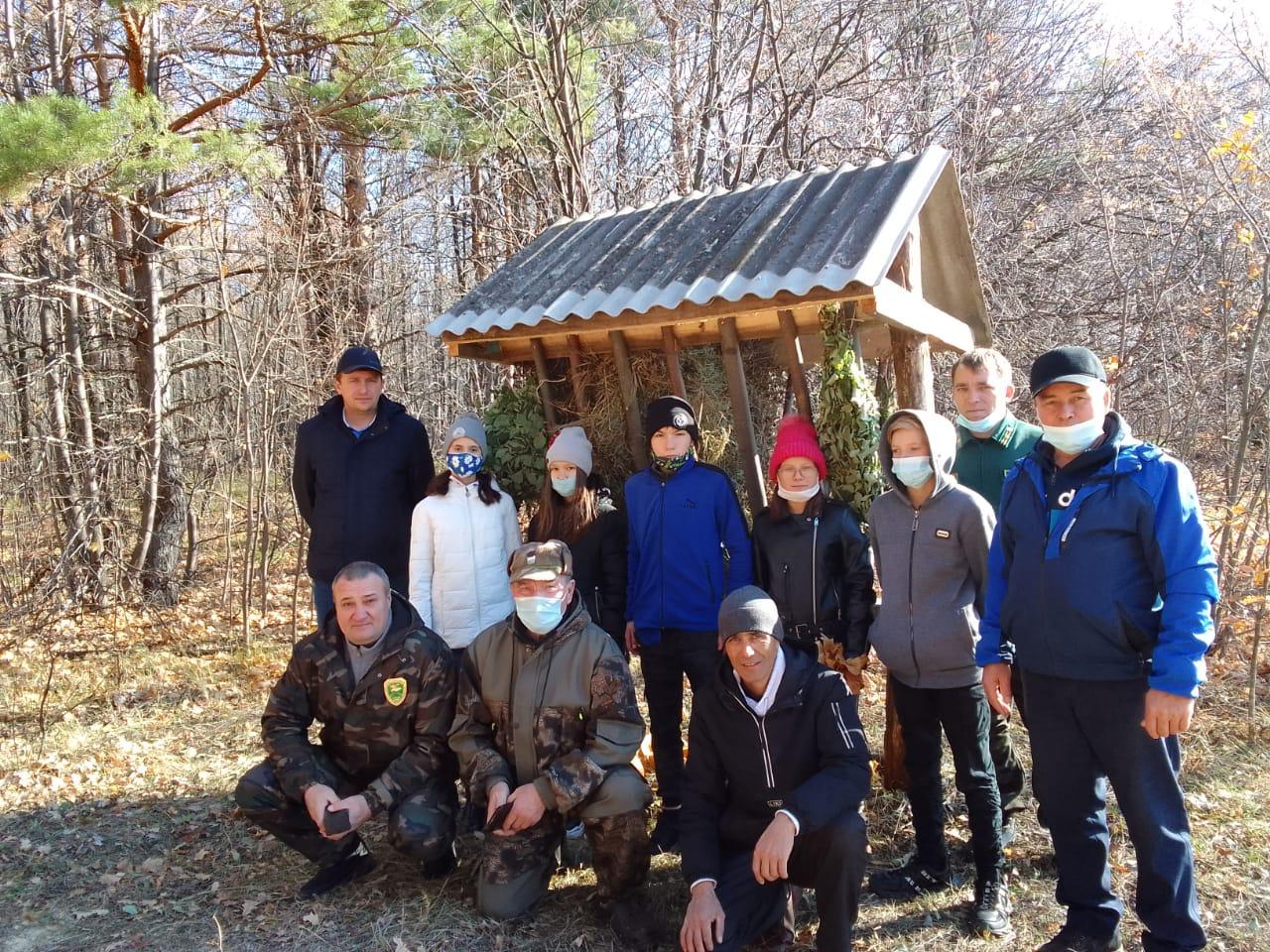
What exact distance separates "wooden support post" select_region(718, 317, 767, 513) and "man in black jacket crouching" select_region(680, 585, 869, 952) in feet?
6.03

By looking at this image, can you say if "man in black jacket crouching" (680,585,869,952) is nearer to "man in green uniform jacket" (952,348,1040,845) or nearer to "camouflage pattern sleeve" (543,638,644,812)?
"camouflage pattern sleeve" (543,638,644,812)

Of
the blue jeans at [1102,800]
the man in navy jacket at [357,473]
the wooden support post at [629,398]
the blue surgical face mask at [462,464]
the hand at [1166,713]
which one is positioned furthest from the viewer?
the wooden support post at [629,398]

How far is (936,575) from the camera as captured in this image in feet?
11.6

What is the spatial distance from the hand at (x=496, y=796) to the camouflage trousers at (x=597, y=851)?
141 mm

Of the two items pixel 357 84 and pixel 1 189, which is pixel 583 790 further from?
pixel 357 84

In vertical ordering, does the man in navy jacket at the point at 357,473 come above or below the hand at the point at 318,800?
above

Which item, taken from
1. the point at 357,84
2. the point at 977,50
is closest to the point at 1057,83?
the point at 977,50

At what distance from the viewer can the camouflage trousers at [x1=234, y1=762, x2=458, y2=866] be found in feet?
12.1

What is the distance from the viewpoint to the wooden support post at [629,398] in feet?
16.6

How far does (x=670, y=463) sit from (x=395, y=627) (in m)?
1.45

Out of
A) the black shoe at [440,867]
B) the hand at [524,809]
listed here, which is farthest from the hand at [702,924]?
the black shoe at [440,867]

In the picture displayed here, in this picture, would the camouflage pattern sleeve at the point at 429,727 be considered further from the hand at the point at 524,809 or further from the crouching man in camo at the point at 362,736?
the hand at the point at 524,809

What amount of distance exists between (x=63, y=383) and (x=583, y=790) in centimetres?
837

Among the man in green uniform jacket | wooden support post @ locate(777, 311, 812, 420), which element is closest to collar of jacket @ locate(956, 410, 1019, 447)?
the man in green uniform jacket
